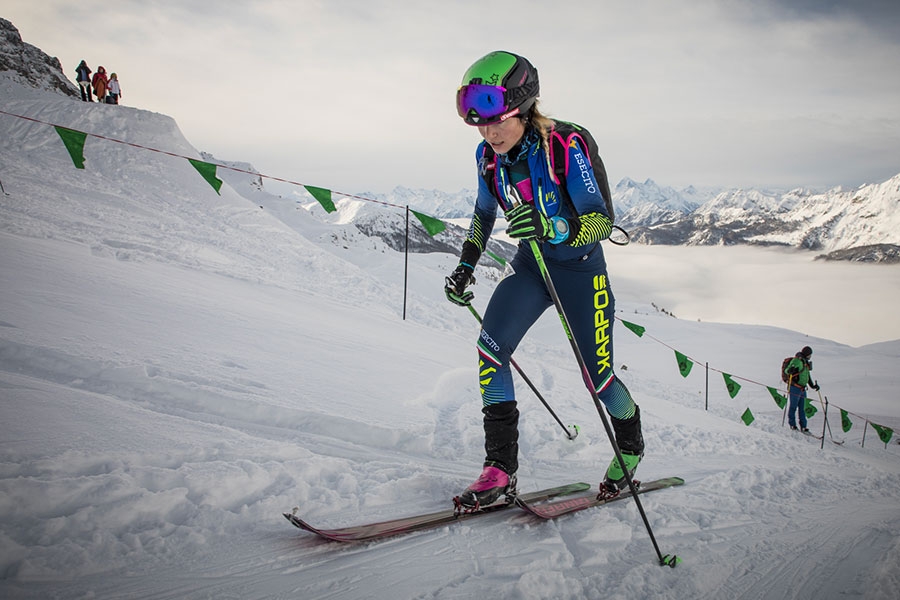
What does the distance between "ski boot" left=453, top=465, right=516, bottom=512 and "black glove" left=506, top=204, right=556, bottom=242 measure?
1579 mm

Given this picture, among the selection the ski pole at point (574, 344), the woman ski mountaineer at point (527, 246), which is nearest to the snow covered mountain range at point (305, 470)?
the ski pole at point (574, 344)

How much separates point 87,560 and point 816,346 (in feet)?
116

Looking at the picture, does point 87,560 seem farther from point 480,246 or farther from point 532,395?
point 532,395

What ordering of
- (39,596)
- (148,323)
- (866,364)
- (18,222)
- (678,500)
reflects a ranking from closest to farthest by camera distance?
(39,596), (678,500), (148,323), (18,222), (866,364)

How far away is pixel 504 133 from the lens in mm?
2945

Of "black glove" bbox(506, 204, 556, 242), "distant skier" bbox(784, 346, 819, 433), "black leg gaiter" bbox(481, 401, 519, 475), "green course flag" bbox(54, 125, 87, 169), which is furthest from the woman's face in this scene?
"distant skier" bbox(784, 346, 819, 433)

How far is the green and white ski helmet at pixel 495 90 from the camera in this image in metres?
2.82

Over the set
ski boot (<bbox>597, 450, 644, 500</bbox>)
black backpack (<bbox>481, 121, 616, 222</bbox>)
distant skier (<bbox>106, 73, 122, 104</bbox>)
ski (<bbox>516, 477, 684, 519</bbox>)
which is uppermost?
distant skier (<bbox>106, 73, 122, 104</bbox>)

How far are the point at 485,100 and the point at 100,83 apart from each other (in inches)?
1099

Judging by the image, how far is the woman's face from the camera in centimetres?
292

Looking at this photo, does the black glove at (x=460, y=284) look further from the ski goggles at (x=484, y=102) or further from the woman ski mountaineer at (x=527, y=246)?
the ski goggles at (x=484, y=102)

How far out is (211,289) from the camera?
7.22 m

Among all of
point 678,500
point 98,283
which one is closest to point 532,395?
point 678,500

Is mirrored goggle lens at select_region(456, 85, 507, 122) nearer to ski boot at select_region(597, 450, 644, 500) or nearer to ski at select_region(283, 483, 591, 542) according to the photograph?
ski at select_region(283, 483, 591, 542)
